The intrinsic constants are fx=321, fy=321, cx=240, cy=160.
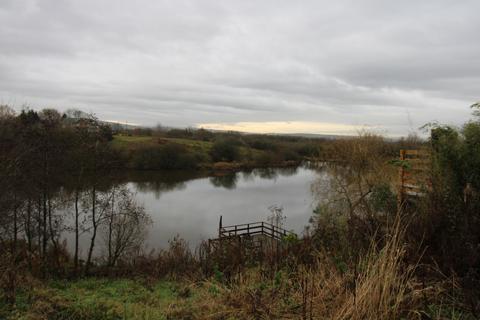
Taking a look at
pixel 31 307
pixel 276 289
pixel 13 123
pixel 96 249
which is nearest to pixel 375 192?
pixel 276 289

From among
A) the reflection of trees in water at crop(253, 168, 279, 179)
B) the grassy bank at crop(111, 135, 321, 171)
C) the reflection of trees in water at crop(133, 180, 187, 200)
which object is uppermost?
the grassy bank at crop(111, 135, 321, 171)

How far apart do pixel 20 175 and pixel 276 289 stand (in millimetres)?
9283

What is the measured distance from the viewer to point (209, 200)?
32375 millimetres

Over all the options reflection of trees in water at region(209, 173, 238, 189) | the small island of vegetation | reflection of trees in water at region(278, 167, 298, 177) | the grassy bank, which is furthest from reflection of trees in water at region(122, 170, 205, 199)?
the small island of vegetation

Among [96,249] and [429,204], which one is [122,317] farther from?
[96,249]

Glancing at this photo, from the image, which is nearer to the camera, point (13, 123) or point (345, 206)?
point (13, 123)

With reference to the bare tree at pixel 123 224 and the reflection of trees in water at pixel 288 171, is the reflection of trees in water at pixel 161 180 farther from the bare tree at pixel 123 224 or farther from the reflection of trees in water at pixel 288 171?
the bare tree at pixel 123 224

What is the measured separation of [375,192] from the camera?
1207cm

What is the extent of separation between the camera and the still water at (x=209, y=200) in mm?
21375

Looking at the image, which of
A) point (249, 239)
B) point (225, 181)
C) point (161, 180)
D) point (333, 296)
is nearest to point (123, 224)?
point (249, 239)

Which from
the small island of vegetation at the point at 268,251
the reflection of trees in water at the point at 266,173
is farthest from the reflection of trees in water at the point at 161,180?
the small island of vegetation at the point at 268,251

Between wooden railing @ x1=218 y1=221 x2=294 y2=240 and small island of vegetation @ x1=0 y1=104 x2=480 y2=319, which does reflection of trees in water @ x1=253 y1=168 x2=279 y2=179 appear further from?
small island of vegetation @ x1=0 y1=104 x2=480 y2=319

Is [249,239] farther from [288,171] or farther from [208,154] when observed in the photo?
[208,154]

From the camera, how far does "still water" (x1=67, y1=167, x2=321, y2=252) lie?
70.1 feet
